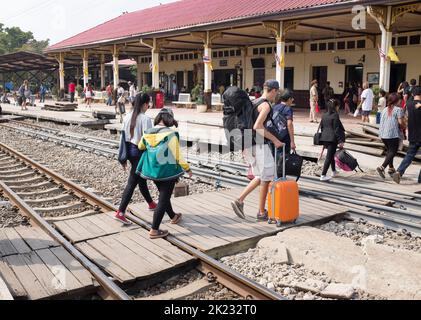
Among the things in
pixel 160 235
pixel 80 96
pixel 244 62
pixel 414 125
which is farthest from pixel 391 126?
pixel 80 96

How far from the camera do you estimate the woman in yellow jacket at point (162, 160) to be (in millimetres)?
4980

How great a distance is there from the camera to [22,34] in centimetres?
7581

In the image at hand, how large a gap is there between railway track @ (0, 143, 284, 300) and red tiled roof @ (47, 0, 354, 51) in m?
9.77

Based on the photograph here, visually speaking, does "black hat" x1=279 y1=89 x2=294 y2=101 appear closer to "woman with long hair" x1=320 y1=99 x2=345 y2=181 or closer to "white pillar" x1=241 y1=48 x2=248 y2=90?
"woman with long hair" x1=320 y1=99 x2=345 y2=181

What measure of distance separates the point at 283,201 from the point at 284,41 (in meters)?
12.3

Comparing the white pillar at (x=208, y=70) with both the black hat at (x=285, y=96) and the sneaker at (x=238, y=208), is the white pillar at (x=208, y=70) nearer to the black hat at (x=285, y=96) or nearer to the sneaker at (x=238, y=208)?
the black hat at (x=285, y=96)

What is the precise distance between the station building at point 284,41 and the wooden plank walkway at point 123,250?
33.7ft

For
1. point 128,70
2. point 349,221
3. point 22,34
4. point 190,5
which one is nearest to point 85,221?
point 349,221

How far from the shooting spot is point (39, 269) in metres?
4.29

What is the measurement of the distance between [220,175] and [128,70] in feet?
133

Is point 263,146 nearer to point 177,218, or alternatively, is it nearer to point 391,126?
point 177,218

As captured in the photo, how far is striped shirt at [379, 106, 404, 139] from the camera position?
8133mm

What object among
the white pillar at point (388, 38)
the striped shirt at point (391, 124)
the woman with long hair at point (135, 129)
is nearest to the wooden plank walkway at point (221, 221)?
the woman with long hair at point (135, 129)
